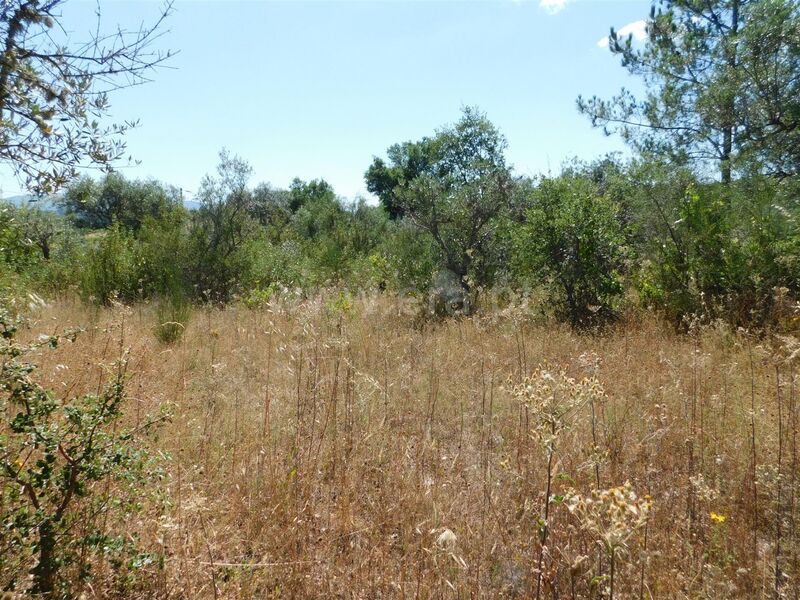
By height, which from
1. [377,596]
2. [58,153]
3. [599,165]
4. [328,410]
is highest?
[599,165]

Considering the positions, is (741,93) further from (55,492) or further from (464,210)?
(55,492)

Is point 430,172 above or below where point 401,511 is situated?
above

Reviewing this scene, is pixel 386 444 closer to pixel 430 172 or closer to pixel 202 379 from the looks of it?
pixel 202 379

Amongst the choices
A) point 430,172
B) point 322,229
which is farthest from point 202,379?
point 322,229

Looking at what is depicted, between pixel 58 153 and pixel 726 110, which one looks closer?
pixel 58 153

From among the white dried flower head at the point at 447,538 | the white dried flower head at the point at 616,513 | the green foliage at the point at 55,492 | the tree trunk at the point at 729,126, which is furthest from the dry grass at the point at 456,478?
the tree trunk at the point at 729,126

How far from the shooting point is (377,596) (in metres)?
2.07

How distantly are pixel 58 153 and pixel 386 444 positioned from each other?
2450mm

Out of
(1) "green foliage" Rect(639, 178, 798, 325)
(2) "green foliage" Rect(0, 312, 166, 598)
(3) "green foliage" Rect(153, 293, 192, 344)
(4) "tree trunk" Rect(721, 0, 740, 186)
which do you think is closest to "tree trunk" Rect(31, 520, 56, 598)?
(2) "green foliage" Rect(0, 312, 166, 598)

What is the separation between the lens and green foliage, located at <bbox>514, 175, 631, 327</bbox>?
6676mm

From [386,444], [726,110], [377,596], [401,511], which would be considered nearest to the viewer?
[377,596]

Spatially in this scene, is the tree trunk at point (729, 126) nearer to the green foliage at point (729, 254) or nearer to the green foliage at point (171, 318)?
the green foliage at point (729, 254)

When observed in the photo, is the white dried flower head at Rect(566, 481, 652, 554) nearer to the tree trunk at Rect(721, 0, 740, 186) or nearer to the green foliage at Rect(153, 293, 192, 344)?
the green foliage at Rect(153, 293, 192, 344)

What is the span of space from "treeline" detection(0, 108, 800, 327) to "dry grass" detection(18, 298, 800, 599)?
5.00 ft
